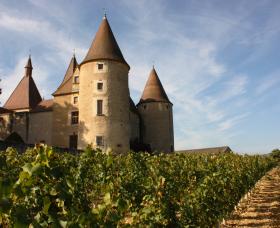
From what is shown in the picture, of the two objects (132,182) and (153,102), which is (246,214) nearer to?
(132,182)

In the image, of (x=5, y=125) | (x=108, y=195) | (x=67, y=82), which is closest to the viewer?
(x=108, y=195)

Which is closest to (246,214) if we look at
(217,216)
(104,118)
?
(217,216)

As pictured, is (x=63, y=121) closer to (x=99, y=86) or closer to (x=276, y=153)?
(x=99, y=86)

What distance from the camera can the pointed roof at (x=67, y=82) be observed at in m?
27.9

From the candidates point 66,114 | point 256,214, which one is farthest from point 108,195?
point 66,114

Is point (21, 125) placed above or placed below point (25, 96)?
below

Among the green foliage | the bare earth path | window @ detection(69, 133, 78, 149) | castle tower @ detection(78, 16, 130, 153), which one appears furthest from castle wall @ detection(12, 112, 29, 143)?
the green foliage

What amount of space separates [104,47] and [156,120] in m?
9.24

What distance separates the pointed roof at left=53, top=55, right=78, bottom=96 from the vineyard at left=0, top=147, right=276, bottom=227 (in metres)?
18.1

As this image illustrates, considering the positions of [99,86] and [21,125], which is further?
[21,125]

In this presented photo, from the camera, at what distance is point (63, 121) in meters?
26.9

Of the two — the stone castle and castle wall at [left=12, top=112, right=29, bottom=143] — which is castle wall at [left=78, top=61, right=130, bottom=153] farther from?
castle wall at [left=12, top=112, right=29, bottom=143]

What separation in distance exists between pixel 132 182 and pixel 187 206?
6.72 ft

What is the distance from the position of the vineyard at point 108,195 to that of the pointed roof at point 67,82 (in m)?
18.1
